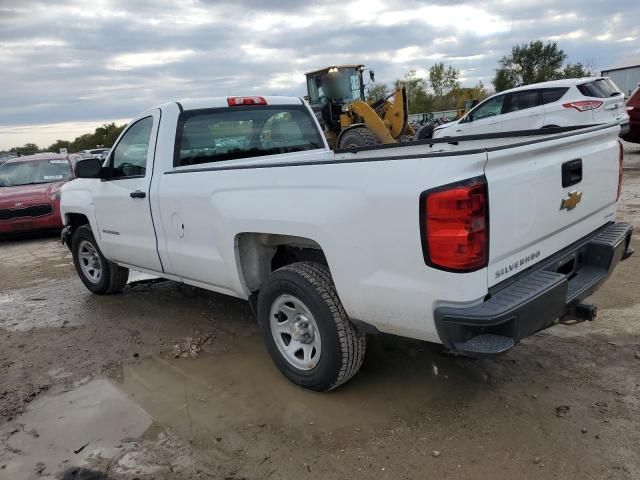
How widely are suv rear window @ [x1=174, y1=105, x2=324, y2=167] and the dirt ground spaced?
59.4 inches

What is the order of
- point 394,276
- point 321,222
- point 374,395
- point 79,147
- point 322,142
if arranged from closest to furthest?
point 394,276 < point 321,222 < point 374,395 < point 322,142 < point 79,147

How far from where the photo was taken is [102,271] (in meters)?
5.89

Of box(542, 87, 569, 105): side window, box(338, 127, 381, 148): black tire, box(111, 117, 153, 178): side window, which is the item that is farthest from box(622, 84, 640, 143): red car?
box(111, 117, 153, 178): side window

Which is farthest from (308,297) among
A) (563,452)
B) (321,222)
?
(563,452)

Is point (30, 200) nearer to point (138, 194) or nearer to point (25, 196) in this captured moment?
point (25, 196)

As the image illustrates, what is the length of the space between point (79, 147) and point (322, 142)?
64.0 meters

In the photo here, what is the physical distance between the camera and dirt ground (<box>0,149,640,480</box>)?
282 centimetres

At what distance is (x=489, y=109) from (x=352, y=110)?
147 inches

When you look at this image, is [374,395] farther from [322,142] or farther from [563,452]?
[322,142]

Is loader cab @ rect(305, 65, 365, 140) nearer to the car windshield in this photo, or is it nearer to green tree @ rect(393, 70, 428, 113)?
the car windshield

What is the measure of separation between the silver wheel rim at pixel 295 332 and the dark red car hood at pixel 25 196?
8.12m

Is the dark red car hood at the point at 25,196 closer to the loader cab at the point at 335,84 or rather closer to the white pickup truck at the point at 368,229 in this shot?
the white pickup truck at the point at 368,229

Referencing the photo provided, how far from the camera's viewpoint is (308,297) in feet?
10.6

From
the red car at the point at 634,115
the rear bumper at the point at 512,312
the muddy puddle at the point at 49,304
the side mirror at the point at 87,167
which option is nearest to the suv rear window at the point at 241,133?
the side mirror at the point at 87,167
